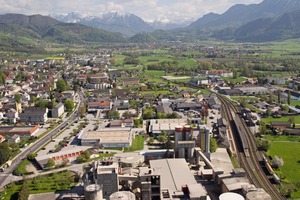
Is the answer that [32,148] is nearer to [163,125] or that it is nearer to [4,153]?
[4,153]

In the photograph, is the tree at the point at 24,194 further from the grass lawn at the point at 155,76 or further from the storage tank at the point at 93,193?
the grass lawn at the point at 155,76

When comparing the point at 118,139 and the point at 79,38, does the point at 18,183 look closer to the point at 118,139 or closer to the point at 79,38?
the point at 118,139

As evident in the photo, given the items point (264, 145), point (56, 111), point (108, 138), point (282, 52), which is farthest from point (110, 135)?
point (282, 52)

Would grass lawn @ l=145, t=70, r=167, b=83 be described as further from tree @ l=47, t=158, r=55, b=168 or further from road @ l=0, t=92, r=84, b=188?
tree @ l=47, t=158, r=55, b=168

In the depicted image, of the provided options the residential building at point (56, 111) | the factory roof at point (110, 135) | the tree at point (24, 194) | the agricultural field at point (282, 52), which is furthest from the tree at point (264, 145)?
the agricultural field at point (282, 52)

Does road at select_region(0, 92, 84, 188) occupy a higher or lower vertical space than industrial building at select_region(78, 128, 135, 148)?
lower

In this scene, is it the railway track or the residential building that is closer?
the railway track

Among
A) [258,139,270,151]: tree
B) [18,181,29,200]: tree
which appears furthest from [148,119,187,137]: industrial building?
[18,181,29,200]: tree

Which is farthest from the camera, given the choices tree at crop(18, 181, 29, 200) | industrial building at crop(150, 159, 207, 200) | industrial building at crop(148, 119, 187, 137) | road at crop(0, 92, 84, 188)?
industrial building at crop(148, 119, 187, 137)
